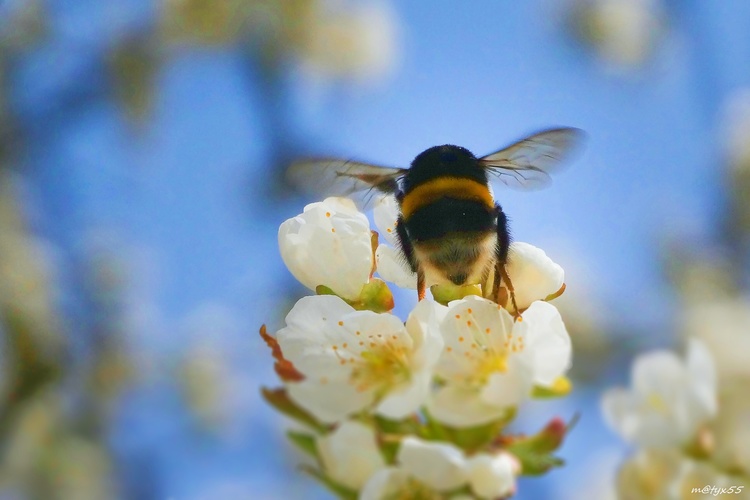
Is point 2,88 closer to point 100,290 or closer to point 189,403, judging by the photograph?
point 100,290

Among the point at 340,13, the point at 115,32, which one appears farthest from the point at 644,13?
the point at 115,32

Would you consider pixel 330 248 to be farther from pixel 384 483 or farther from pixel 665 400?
pixel 665 400

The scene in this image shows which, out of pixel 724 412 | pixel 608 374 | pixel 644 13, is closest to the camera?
pixel 724 412

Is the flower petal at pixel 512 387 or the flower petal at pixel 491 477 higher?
the flower petal at pixel 512 387

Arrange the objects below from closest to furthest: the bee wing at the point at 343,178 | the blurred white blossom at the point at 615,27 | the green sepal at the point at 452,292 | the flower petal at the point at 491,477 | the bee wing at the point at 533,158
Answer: the flower petal at the point at 491,477, the green sepal at the point at 452,292, the bee wing at the point at 533,158, the bee wing at the point at 343,178, the blurred white blossom at the point at 615,27

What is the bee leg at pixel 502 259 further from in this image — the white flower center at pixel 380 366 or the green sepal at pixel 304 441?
the green sepal at pixel 304 441

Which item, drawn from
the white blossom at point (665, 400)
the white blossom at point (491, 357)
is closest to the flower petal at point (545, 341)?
the white blossom at point (491, 357)

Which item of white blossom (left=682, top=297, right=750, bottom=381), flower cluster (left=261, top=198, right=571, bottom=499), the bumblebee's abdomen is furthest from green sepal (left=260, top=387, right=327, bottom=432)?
white blossom (left=682, top=297, right=750, bottom=381)
